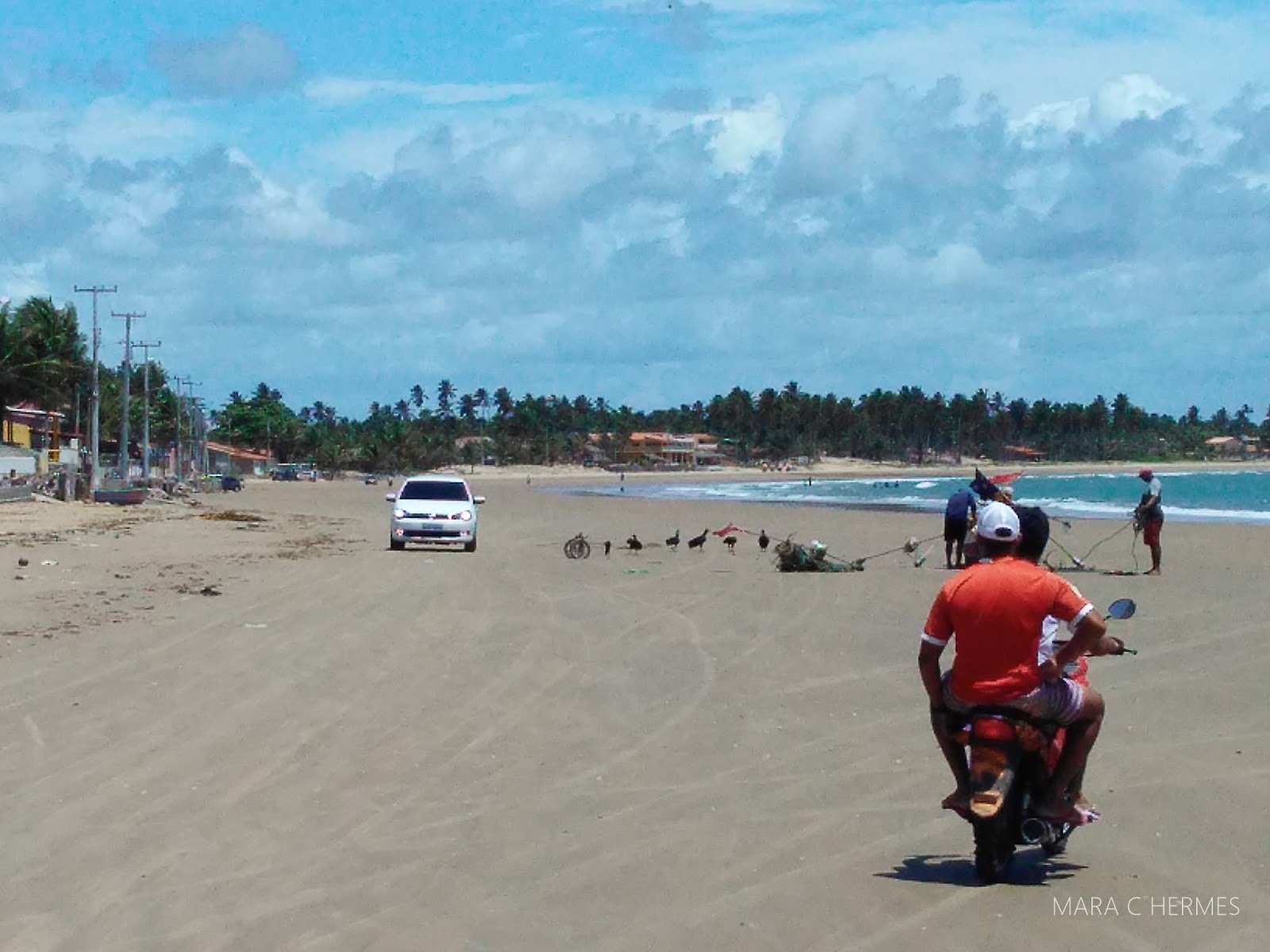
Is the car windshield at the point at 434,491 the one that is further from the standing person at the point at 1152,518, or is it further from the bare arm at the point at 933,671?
the bare arm at the point at 933,671

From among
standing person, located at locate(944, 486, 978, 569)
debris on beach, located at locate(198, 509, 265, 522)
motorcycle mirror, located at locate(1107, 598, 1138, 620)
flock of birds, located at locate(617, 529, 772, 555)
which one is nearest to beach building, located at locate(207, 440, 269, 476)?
debris on beach, located at locate(198, 509, 265, 522)

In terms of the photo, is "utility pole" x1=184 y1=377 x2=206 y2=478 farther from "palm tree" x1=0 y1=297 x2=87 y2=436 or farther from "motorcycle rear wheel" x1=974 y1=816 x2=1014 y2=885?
"motorcycle rear wheel" x1=974 y1=816 x2=1014 y2=885

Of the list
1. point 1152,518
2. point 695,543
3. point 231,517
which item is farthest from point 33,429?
point 1152,518

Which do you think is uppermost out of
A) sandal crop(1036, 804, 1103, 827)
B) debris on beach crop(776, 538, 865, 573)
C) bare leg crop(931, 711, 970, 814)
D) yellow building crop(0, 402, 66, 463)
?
yellow building crop(0, 402, 66, 463)

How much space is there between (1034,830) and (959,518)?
681 inches

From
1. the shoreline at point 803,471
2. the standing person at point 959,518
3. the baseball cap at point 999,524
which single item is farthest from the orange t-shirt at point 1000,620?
the shoreline at point 803,471

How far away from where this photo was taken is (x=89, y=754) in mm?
9148

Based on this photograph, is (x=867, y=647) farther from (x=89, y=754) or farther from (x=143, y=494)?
(x=143, y=494)

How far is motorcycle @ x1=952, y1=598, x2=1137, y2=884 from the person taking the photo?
6.23 metres

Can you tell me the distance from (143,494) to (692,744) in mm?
52603

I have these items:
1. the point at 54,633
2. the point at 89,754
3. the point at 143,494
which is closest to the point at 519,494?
the point at 143,494

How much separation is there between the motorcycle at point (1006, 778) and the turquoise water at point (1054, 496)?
4607 cm

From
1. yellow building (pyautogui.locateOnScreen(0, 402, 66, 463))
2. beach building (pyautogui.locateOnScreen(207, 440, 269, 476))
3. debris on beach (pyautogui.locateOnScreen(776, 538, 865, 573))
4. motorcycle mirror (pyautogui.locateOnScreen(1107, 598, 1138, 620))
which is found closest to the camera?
motorcycle mirror (pyautogui.locateOnScreen(1107, 598, 1138, 620))

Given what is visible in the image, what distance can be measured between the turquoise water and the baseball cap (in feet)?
151
